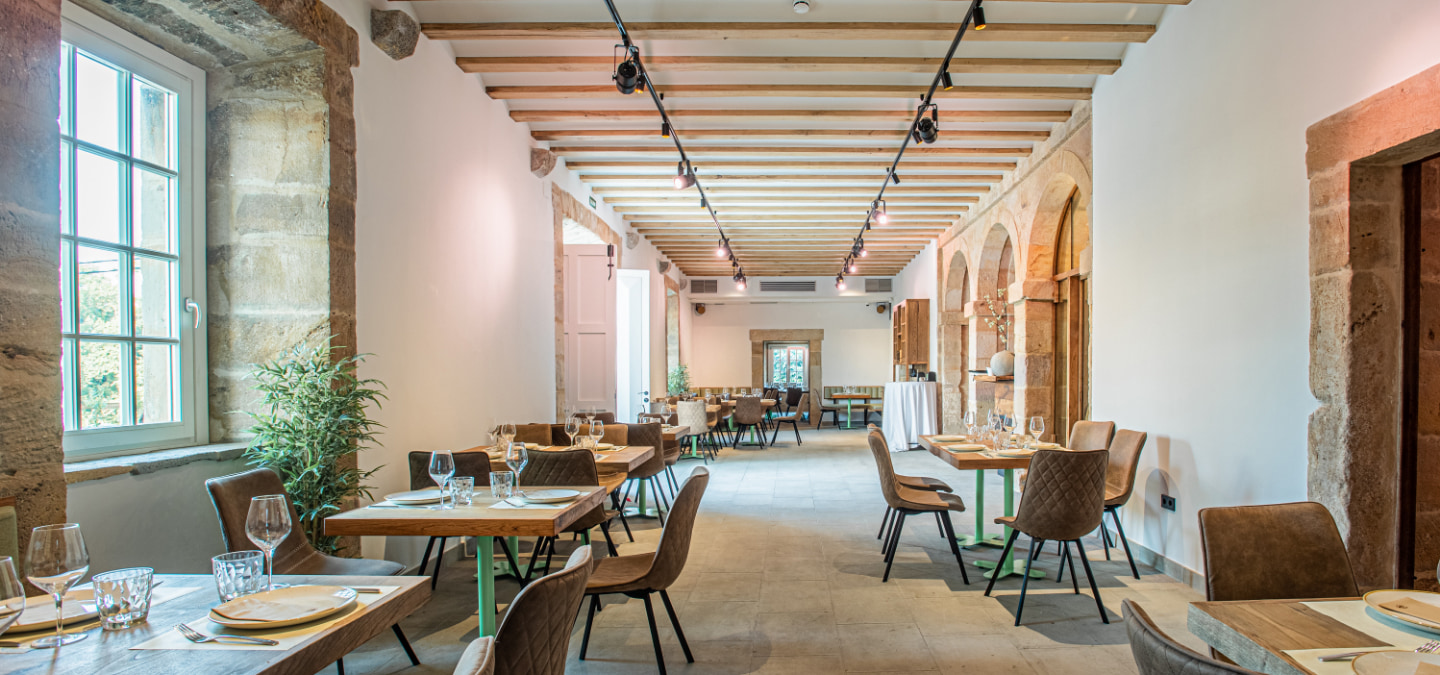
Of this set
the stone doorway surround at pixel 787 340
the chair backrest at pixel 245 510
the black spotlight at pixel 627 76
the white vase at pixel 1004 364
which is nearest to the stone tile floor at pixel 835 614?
the chair backrest at pixel 245 510

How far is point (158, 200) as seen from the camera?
316cm

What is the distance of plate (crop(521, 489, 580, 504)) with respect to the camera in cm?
287

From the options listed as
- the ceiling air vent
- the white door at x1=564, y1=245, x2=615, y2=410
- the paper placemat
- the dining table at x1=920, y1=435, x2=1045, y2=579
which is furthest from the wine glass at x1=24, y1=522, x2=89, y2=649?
the ceiling air vent

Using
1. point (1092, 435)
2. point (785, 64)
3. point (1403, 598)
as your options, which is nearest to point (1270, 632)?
point (1403, 598)

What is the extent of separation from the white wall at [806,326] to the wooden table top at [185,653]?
14.4 m

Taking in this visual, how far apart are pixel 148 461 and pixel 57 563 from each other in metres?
1.64

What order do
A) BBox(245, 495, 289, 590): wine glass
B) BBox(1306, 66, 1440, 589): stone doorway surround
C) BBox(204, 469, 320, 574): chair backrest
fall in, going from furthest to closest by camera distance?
BBox(1306, 66, 1440, 589): stone doorway surround < BBox(204, 469, 320, 574): chair backrest < BBox(245, 495, 289, 590): wine glass

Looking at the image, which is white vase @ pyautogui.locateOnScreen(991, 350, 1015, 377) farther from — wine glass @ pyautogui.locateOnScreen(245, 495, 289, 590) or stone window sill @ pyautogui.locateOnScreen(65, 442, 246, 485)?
wine glass @ pyautogui.locateOnScreen(245, 495, 289, 590)

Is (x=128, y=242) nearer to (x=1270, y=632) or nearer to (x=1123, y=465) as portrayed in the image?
(x=1270, y=632)

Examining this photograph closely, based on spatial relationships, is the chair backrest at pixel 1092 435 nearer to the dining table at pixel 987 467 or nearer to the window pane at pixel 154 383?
the dining table at pixel 987 467

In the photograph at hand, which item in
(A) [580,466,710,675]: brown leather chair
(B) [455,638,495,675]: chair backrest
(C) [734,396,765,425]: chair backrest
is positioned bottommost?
(C) [734,396,765,425]: chair backrest

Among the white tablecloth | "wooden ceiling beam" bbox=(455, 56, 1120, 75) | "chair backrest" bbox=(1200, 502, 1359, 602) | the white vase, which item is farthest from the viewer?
the white tablecloth

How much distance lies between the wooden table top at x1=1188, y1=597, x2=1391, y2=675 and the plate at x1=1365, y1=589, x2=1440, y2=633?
7 centimetres

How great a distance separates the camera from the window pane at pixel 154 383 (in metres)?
3.04
